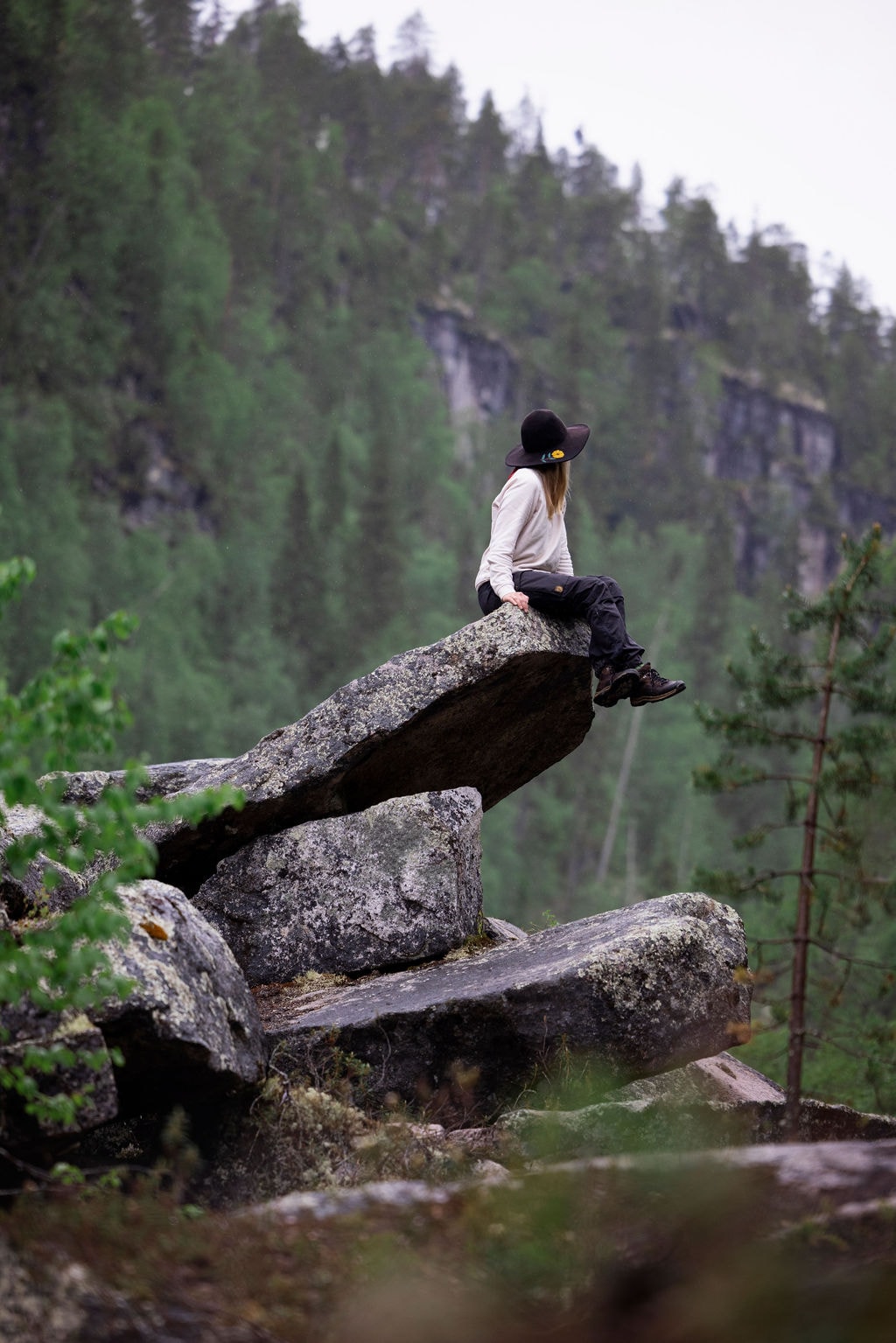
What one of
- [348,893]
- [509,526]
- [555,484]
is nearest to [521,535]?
[509,526]

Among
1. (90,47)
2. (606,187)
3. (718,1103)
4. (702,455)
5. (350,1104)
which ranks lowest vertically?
(718,1103)

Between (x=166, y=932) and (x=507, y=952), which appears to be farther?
(x=507, y=952)

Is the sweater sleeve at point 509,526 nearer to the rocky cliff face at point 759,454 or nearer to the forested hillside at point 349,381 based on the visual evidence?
the forested hillside at point 349,381

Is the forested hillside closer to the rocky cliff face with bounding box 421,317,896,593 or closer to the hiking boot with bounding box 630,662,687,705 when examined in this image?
the rocky cliff face with bounding box 421,317,896,593

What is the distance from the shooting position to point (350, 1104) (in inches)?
261

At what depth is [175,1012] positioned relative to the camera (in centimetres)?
582

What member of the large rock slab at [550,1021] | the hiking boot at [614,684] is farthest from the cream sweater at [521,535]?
the large rock slab at [550,1021]

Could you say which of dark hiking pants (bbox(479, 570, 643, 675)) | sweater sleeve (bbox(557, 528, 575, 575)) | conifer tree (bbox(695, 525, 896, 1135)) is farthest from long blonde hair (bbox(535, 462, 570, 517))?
conifer tree (bbox(695, 525, 896, 1135))

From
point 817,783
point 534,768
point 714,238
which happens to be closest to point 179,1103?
point 534,768

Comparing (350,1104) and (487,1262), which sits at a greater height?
(487,1262)

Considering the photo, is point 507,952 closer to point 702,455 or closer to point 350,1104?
point 350,1104

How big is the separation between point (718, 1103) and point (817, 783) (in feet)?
15.5

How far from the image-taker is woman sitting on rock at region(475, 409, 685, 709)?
851cm

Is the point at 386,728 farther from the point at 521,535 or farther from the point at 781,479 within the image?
the point at 781,479
